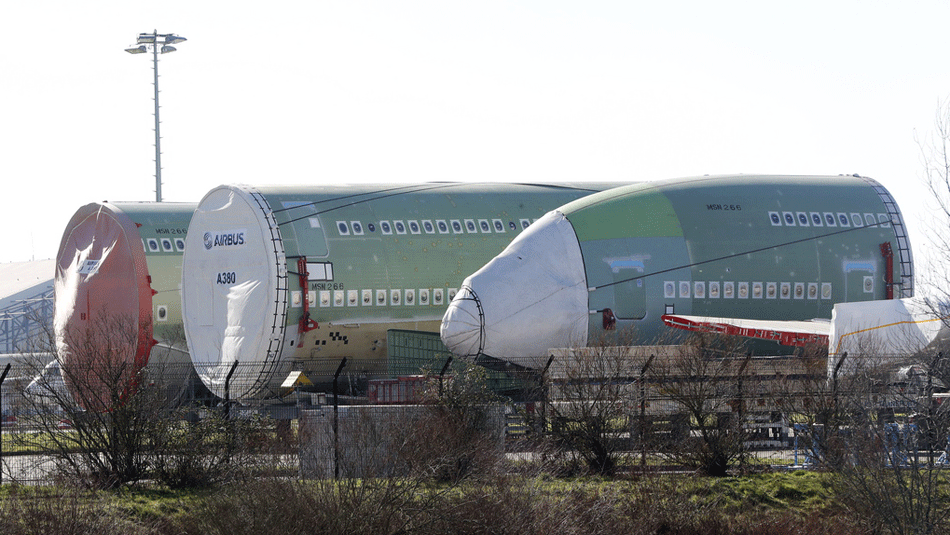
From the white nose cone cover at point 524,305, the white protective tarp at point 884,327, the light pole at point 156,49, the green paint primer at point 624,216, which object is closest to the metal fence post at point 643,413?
the white protective tarp at point 884,327

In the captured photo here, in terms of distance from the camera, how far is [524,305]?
32031 mm

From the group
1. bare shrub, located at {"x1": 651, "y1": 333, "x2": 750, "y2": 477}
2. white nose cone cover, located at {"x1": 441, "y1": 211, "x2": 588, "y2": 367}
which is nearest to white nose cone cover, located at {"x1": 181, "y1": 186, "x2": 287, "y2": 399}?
white nose cone cover, located at {"x1": 441, "y1": 211, "x2": 588, "y2": 367}

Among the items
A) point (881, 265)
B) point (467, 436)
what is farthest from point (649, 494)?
point (881, 265)

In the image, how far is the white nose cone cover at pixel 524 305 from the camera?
3166 centimetres

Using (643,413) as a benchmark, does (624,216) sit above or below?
above

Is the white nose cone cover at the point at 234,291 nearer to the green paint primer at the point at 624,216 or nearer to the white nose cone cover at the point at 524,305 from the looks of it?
the white nose cone cover at the point at 524,305

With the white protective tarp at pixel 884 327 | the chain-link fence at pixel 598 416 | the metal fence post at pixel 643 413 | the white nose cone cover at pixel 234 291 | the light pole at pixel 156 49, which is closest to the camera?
the chain-link fence at pixel 598 416

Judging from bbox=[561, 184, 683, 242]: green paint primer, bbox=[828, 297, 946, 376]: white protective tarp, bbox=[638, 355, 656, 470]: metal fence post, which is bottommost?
bbox=[638, 355, 656, 470]: metal fence post

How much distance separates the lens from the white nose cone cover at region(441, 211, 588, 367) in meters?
31.7

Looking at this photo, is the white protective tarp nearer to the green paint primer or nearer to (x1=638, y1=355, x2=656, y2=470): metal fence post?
the green paint primer

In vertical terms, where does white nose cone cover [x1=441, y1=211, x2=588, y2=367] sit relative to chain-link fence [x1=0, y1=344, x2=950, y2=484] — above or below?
above

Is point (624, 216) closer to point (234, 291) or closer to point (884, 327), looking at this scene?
point (884, 327)

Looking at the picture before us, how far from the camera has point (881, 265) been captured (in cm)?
3634

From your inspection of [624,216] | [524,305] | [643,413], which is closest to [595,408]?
[643,413]
